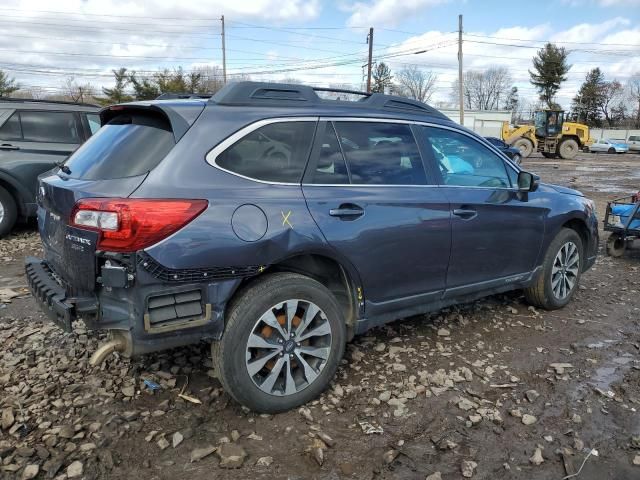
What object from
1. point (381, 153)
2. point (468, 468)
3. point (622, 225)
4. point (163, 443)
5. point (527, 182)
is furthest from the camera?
point (622, 225)

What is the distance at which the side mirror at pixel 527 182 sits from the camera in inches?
170

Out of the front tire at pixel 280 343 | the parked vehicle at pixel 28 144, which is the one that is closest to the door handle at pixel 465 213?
the front tire at pixel 280 343

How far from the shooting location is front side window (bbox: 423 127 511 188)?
3.84m

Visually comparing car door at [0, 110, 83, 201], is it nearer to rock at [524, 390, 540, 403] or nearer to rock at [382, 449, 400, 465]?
rock at [382, 449, 400, 465]

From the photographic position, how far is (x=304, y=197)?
9.93 ft

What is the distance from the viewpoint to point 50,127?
24.5 feet

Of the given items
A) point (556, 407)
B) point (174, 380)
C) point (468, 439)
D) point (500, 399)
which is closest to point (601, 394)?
point (556, 407)

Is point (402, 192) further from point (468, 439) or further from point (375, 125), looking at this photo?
point (468, 439)

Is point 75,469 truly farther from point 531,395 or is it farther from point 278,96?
point 531,395

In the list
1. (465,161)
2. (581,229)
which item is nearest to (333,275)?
(465,161)

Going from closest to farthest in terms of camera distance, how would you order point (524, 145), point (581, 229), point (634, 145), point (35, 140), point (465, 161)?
point (465, 161), point (581, 229), point (35, 140), point (524, 145), point (634, 145)

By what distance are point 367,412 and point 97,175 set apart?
207 cm

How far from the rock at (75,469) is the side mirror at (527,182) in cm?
366

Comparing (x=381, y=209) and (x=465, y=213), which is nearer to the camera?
(x=381, y=209)
